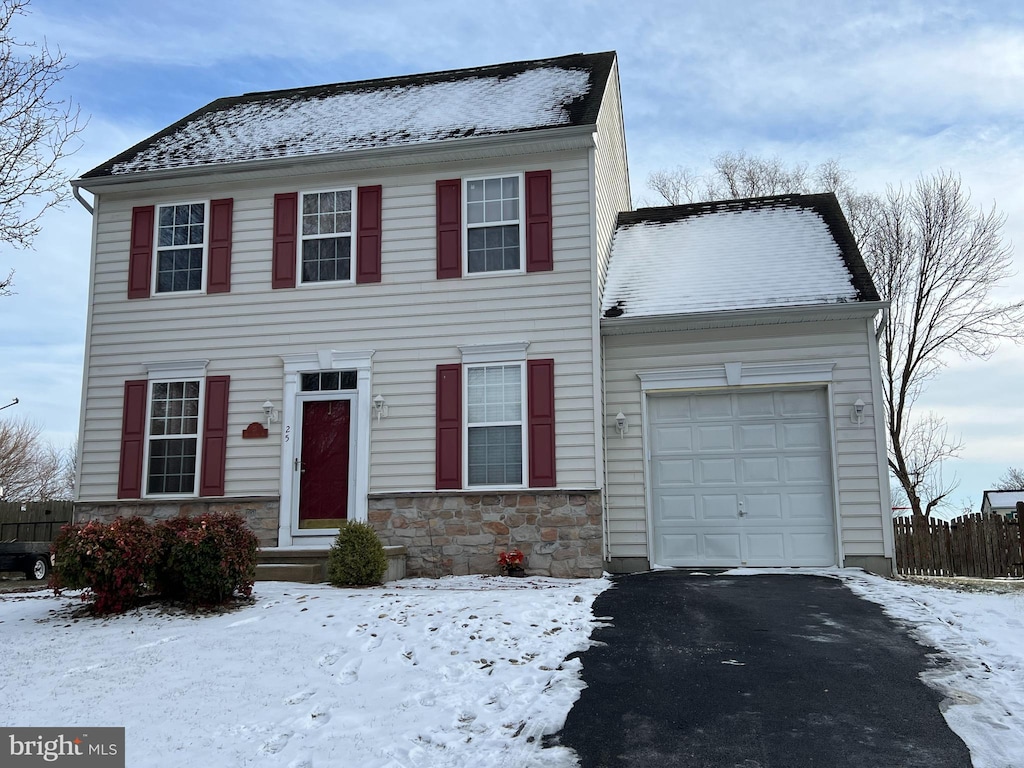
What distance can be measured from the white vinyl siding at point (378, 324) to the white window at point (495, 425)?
437mm

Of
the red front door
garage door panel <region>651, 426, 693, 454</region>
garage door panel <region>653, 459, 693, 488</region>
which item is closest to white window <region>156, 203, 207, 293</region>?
the red front door

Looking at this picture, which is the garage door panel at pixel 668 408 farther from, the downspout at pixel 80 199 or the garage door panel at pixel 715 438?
the downspout at pixel 80 199

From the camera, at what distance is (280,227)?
1185 cm

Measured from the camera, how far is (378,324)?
11398 millimetres

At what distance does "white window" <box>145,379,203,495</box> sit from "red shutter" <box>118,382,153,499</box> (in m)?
0.10

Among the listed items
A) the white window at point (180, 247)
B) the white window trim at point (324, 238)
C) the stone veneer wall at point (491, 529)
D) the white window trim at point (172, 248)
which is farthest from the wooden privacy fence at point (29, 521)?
the stone veneer wall at point (491, 529)

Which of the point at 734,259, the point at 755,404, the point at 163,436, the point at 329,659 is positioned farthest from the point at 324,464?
the point at 734,259

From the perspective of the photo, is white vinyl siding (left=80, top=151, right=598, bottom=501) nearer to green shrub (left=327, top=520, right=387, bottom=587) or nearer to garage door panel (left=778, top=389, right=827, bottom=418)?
green shrub (left=327, top=520, right=387, bottom=587)

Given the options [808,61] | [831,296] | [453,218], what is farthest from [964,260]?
[453,218]

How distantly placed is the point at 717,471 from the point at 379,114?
7420 mm

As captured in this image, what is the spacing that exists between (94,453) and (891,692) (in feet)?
35.2

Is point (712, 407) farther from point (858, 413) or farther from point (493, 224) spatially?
point (493, 224)

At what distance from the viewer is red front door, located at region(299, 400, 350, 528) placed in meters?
11.2

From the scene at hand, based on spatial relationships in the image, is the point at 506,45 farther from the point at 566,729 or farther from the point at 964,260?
the point at 566,729
